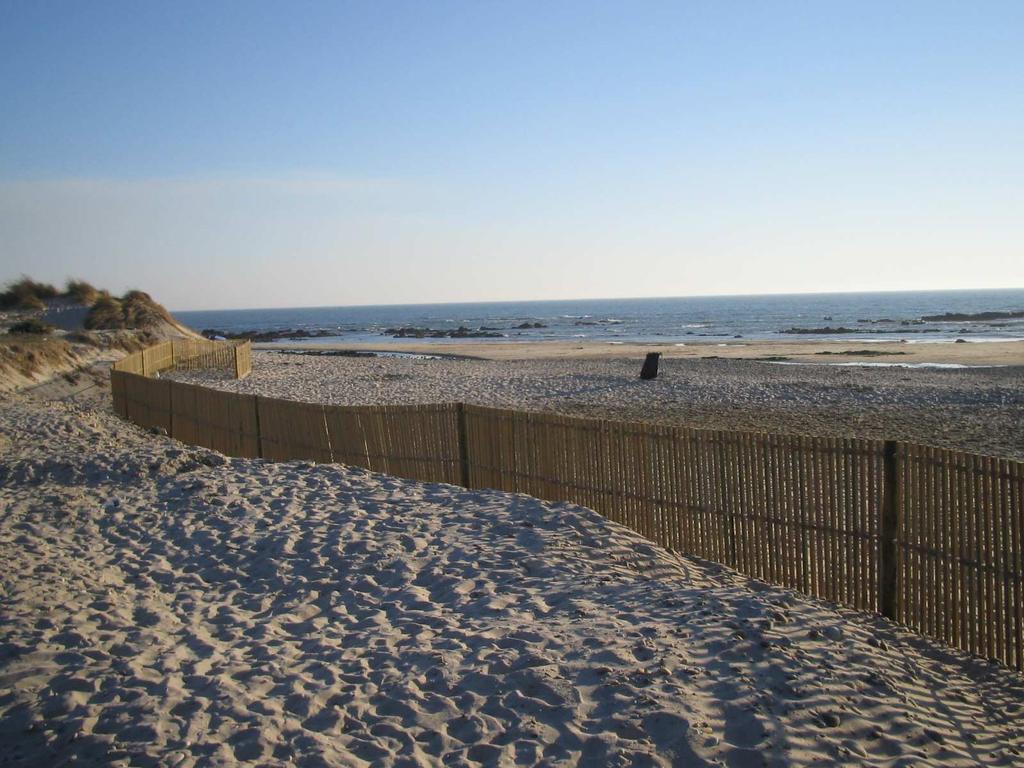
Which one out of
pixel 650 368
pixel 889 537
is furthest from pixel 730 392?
pixel 889 537

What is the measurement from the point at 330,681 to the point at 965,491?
4.18 meters

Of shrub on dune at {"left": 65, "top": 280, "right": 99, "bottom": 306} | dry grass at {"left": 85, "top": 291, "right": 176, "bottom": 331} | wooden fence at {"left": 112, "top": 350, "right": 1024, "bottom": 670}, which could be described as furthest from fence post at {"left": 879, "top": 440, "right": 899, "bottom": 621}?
shrub on dune at {"left": 65, "top": 280, "right": 99, "bottom": 306}

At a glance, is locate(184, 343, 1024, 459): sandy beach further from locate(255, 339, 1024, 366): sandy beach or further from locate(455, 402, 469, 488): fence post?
locate(455, 402, 469, 488): fence post

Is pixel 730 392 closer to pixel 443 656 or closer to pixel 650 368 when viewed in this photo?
pixel 650 368

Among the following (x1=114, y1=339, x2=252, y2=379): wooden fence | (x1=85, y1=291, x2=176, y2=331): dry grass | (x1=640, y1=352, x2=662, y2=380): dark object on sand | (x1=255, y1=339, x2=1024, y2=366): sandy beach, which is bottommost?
(x1=255, y1=339, x2=1024, y2=366): sandy beach

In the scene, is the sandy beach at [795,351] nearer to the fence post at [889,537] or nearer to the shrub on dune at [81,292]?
the shrub on dune at [81,292]

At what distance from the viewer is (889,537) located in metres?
6.10

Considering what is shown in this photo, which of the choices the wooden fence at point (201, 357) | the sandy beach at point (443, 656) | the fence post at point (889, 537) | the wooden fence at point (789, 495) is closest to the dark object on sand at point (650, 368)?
the wooden fence at point (201, 357)

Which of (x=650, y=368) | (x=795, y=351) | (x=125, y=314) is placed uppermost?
(x=125, y=314)

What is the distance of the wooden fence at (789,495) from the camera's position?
5.53m

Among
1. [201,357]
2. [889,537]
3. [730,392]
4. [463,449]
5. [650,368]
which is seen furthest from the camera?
[201,357]

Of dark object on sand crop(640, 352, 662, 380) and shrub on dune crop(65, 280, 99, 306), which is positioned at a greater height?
shrub on dune crop(65, 280, 99, 306)

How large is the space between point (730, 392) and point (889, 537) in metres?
15.9

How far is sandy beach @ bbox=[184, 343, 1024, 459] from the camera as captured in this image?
1644 centimetres
